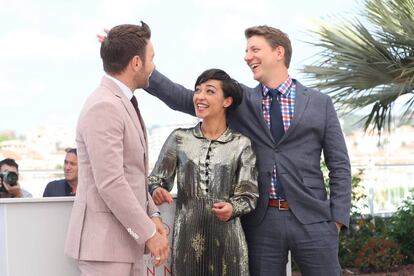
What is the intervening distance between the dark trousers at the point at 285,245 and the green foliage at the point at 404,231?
5.50 meters

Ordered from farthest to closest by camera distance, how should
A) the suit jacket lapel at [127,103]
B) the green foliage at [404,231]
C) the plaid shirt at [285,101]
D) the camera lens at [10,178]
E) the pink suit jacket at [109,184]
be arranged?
the green foliage at [404,231]
the camera lens at [10,178]
the plaid shirt at [285,101]
the suit jacket lapel at [127,103]
the pink suit jacket at [109,184]

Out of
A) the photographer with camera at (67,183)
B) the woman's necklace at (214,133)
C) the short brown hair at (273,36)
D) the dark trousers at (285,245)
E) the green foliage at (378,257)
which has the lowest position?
the green foliage at (378,257)

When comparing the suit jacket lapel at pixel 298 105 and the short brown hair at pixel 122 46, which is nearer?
the short brown hair at pixel 122 46

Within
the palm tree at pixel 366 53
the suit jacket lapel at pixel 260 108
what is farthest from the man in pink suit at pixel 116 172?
the palm tree at pixel 366 53

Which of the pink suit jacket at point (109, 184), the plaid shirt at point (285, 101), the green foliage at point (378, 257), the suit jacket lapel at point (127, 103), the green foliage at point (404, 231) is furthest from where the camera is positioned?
the green foliage at point (404, 231)

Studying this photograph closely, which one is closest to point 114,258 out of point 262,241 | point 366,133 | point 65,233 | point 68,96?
point 65,233

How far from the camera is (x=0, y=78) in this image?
41.6 meters

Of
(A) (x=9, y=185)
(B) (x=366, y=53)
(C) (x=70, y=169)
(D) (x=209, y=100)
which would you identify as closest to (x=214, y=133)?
(D) (x=209, y=100)

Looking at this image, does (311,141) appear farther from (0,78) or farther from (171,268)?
(0,78)

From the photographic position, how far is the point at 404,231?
917cm

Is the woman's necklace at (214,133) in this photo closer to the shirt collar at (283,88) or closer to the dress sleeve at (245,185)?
the dress sleeve at (245,185)

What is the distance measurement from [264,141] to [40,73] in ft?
126

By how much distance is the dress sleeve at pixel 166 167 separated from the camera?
3701mm

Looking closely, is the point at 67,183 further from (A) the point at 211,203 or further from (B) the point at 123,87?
(B) the point at 123,87
